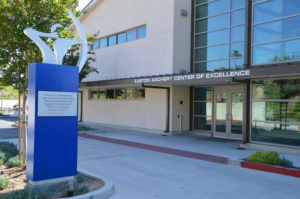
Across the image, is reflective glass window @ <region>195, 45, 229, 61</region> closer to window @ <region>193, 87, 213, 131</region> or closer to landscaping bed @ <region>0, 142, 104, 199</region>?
window @ <region>193, 87, 213, 131</region>

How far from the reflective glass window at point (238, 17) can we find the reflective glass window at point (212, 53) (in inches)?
48.3

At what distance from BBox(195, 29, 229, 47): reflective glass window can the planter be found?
26.7 feet

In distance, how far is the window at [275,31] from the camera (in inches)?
453

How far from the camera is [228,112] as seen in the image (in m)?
15.7

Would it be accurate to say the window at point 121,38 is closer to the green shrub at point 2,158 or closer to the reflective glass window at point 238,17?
the reflective glass window at point 238,17

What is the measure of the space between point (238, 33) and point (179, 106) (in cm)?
502

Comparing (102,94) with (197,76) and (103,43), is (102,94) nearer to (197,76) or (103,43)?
(103,43)

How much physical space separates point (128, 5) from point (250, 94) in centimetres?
1126

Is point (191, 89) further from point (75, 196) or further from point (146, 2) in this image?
point (75, 196)

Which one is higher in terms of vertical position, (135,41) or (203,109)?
(135,41)

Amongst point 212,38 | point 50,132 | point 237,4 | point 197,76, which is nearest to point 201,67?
point 212,38

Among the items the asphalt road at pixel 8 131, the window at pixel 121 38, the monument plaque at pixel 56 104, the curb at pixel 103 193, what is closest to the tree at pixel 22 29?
the monument plaque at pixel 56 104

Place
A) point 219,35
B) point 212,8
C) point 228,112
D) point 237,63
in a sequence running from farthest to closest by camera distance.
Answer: point 212,8 → point 219,35 → point 228,112 → point 237,63

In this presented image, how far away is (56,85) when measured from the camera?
5.90 meters
